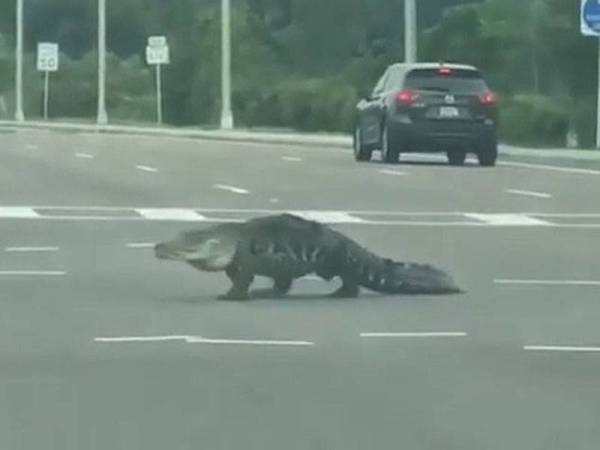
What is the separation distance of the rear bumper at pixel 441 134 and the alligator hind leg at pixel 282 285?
24.4 metres

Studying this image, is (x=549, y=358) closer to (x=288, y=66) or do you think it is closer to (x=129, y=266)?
(x=129, y=266)

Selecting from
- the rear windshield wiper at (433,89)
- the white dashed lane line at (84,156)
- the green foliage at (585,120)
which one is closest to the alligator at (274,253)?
the rear windshield wiper at (433,89)

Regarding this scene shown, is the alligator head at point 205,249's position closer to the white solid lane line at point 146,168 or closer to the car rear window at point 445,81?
the white solid lane line at point 146,168

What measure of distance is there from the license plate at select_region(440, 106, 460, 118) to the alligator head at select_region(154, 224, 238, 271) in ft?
83.7

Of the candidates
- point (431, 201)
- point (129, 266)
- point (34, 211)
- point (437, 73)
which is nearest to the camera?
point (129, 266)

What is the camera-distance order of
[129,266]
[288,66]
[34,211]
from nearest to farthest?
[129,266] < [34,211] < [288,66]

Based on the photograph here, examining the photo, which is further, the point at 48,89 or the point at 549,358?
the point at 48,89

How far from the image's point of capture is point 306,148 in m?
54.6

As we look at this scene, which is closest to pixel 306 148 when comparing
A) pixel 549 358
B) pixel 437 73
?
pixel 437 73

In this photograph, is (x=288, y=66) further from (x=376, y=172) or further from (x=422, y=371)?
(x=422, y=371)

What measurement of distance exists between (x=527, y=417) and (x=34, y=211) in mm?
16961

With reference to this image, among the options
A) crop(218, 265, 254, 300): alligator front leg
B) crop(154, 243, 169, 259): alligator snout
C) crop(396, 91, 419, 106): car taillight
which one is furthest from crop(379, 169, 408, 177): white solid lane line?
crop(154, 243, 169, 259): alligator snout

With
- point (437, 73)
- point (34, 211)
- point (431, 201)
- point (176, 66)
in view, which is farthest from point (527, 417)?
point (176, 66)

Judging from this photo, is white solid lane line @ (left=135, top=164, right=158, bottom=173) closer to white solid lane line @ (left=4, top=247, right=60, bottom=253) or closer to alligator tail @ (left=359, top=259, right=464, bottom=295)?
white solid lane line @ (left=4, top=247, right=60, bottom=253)
